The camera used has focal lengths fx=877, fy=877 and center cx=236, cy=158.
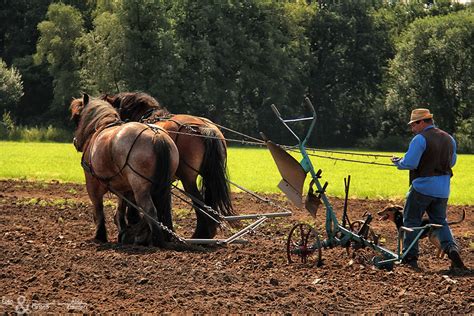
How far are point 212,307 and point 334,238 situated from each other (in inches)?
110

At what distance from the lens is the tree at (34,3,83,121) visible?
61.6m

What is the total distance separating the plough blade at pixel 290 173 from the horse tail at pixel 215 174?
85.9 inches

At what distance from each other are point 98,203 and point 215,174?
67.6 inches

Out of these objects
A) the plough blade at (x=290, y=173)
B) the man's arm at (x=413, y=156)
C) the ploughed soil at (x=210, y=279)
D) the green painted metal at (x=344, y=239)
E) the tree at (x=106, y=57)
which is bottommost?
the ploughed soil at (x=210, y=279)

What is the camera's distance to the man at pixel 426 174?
9.76 m

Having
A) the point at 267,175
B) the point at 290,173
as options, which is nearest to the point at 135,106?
the point at 290,173

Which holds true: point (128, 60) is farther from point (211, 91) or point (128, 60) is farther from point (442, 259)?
point (442, 259)

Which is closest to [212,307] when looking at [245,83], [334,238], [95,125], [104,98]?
[334,238]

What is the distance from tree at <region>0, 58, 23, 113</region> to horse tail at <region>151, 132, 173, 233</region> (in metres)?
48.2

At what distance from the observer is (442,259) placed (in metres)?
11.0

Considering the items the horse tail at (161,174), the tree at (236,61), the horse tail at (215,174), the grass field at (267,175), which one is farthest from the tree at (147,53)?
the horse tail at (161,174)

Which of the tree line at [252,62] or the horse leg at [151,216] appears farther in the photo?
the tree line at [252,62]

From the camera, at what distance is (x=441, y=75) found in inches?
2416

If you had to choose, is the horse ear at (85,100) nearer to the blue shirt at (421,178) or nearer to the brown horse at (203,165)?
the brown horse at (203,165)
